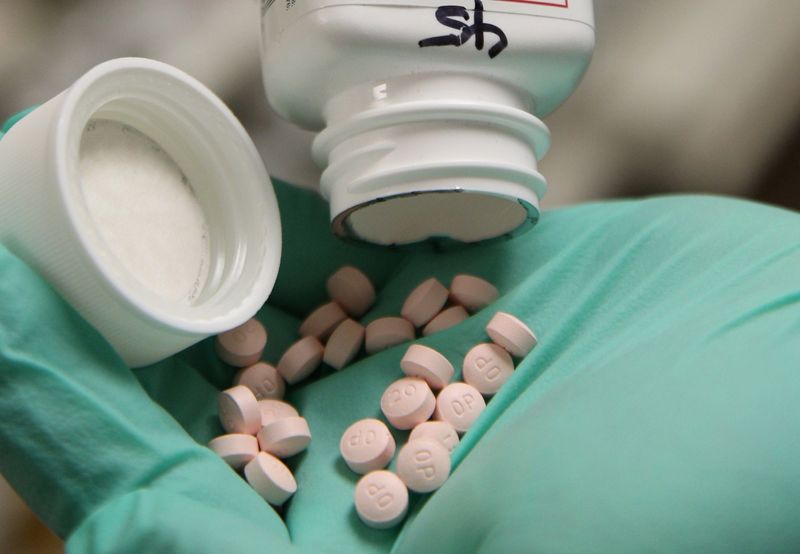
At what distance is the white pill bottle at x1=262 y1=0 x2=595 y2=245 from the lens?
55 cm

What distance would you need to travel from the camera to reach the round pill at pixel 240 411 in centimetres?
61

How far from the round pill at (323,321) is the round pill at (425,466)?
→ 0.16m

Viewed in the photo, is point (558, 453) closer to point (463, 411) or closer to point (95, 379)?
point (463, 411)

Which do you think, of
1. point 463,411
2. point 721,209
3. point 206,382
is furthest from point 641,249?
point 206,382

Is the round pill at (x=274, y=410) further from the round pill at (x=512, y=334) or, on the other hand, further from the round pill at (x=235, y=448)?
the round pill at (x=512, y=334)

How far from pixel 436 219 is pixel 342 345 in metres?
0.12

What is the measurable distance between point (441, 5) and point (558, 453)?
0.28m

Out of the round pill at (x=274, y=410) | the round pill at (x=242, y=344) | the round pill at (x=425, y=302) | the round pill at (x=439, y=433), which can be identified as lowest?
the round pill at (x=274, y=410)

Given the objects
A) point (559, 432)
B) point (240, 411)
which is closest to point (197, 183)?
point (240, 411)

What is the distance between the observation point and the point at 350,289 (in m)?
0.72

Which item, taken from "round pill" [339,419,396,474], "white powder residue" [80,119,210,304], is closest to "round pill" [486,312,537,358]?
"round pill" [339,419,396,474]

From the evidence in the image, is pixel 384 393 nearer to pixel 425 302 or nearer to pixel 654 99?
pixel 425 302

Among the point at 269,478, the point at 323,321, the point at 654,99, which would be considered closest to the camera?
the point at 269,478

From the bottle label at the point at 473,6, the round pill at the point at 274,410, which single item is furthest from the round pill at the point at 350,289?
the bottle label at the point at 473,6
